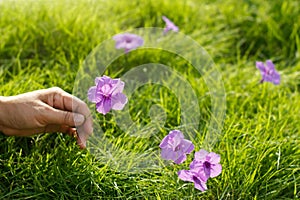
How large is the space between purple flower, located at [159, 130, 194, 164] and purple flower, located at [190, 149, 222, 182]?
4 centimetres

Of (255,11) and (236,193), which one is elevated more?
(255,11)

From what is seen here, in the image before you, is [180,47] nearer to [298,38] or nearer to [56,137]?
[298,38]

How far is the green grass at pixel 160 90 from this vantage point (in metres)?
1.75

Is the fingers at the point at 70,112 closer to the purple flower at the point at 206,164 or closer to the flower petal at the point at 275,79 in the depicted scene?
the purple flower at the point at 206,164

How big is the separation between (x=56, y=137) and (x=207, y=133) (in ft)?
1.77

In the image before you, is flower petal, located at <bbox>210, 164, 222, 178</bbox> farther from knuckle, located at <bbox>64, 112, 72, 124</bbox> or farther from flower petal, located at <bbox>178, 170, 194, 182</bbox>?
knuckle, located at <bbox>64, 112, 72, 124</bbox>

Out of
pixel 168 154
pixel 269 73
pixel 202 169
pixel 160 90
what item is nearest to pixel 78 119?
pixel 168 154

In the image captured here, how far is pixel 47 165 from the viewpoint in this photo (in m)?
1.78

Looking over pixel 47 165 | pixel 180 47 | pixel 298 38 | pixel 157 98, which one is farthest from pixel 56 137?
pixel 298 38

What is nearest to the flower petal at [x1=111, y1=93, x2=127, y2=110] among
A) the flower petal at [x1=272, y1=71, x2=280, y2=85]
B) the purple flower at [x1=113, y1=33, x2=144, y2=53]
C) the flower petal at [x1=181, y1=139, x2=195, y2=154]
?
the flower petal at [x1=181, y1=139, x2=195, y2=154]

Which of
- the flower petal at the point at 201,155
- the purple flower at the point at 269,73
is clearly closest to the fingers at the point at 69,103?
the flower petal at the point at 201,155

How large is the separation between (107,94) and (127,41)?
0.75m

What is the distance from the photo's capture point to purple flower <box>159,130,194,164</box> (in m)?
1.70

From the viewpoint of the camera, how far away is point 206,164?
1.68m
